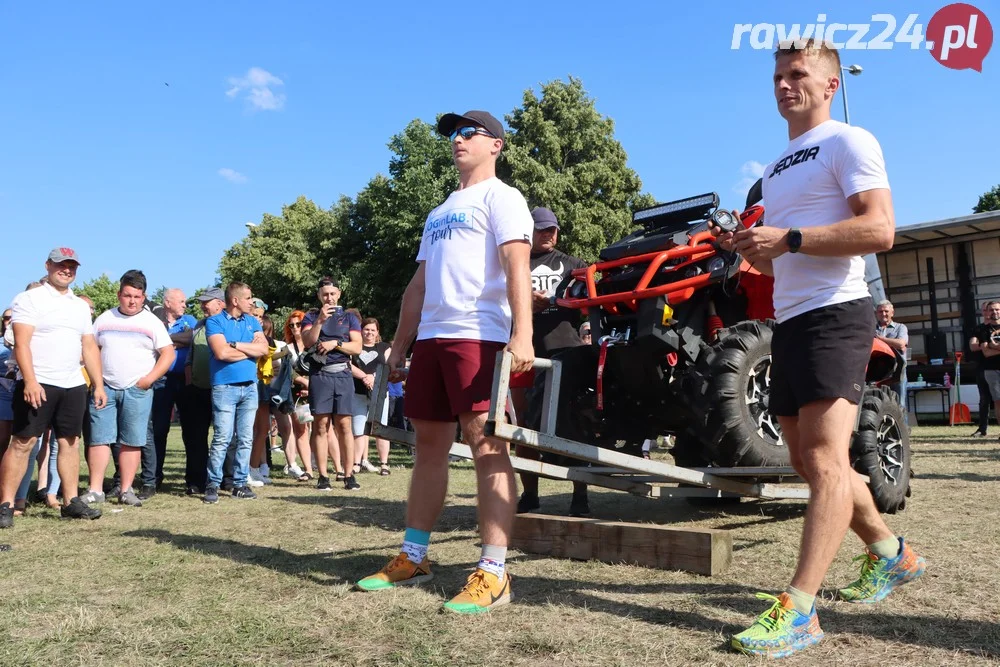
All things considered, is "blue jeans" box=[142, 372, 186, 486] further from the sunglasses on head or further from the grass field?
Result: the sunglasses on head

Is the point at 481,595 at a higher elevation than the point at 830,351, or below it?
below

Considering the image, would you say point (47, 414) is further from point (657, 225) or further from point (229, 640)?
point (657, 225)

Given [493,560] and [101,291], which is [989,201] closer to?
[493,560]

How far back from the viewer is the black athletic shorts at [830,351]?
2803 mm

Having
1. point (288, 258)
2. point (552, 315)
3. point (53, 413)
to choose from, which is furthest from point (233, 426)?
point (288, 258)

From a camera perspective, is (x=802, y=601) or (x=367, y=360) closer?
(x=802, y=601)

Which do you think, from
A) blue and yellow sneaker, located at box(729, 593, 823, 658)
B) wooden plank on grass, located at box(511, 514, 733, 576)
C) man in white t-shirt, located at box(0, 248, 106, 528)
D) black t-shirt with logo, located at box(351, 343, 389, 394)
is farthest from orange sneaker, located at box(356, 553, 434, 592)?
black t-shirt with logo, located at box(351, 343, 389, 394)

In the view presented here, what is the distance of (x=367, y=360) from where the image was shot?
9.80 m

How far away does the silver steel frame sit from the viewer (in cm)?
316

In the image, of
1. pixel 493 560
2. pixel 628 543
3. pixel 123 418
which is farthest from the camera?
pixel 123 418

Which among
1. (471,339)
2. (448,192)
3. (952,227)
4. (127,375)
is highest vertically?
(448,192)

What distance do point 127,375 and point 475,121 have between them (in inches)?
186

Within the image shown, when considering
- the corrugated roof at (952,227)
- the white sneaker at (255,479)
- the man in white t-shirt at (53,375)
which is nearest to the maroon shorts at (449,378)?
the man in white t-shirt at (53,375)

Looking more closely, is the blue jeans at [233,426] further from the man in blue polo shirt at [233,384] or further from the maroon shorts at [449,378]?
the maroon shorts at [449,378]
